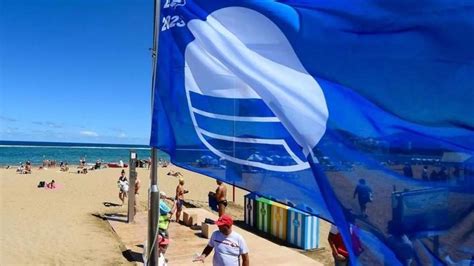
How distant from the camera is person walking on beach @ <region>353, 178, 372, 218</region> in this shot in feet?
7.93

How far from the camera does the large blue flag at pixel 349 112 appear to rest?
6.89 feet

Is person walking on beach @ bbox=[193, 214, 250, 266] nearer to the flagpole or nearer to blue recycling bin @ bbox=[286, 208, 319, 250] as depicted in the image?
the flagpole

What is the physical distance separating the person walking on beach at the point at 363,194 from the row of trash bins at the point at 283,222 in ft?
22.5

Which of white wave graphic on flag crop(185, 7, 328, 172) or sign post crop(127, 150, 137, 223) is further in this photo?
sign post crop(127, 150, 137, 223)

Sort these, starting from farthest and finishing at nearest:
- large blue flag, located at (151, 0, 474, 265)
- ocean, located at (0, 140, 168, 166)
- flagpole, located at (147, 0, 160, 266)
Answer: ocean, located at (0, 140, 168, 166) → flagpole, located at (147, 0, 160, 266) → large blue flag, located at (151, 0, 474, 265)

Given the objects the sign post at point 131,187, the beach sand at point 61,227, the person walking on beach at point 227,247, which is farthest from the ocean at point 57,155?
the person walking on beach at point 227,247

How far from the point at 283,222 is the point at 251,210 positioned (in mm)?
1780

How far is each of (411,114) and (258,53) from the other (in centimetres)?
136

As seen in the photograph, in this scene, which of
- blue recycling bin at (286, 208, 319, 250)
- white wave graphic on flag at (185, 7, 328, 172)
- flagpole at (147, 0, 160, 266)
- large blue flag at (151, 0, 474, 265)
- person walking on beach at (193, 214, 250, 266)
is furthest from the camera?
blue recycling bin at (286, 208, 319, 250)

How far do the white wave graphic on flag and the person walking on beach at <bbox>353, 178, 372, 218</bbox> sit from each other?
43 centimetres

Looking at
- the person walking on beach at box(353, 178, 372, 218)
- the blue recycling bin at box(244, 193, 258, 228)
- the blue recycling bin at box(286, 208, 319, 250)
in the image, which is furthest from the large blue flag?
the blue recycling bin at box(244, 193, 258, 228)

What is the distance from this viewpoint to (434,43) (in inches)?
86.0

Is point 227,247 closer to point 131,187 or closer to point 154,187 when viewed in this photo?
point 154,187

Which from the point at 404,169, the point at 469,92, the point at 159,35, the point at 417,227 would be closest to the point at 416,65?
the point at 469,92
